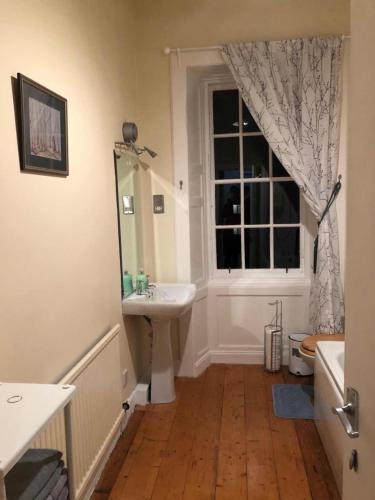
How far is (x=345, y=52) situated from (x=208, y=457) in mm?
3000

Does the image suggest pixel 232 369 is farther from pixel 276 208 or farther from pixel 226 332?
pixel 276 208

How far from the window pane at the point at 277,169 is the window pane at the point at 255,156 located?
61 millimetres

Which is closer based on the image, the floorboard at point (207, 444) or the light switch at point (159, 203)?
the floorboard at point (207, 444)

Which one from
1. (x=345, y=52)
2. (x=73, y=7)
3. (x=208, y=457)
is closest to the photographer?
(x=73, y=7)

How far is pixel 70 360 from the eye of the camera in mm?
2018

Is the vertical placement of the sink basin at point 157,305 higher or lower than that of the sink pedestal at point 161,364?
higher

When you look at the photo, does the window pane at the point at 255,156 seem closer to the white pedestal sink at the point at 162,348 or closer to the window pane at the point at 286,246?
the window pane at the point at 286,246

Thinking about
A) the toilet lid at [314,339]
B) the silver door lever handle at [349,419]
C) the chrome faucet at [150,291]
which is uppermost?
the silver door lever handle at [349,419]

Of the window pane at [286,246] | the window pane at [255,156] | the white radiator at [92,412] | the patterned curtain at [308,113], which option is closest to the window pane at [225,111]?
the window pane at [255,156]

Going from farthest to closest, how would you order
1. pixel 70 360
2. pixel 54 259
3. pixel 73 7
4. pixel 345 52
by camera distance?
pixel 345 52
pixel 73 7
pixel 70 360
pixel 54 259

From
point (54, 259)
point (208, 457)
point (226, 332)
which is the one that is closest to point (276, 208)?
point (226, 332)

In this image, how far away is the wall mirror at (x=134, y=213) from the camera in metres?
2.93

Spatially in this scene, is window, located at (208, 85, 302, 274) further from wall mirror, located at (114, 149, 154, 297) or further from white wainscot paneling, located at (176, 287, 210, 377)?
wall mirror, located at (114, 149, 154, 297)

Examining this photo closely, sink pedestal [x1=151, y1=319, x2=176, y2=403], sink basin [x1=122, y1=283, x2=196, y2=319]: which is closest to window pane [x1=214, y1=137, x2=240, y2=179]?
sink basin [x1=122, y1=283, x2=196, y2=319]
